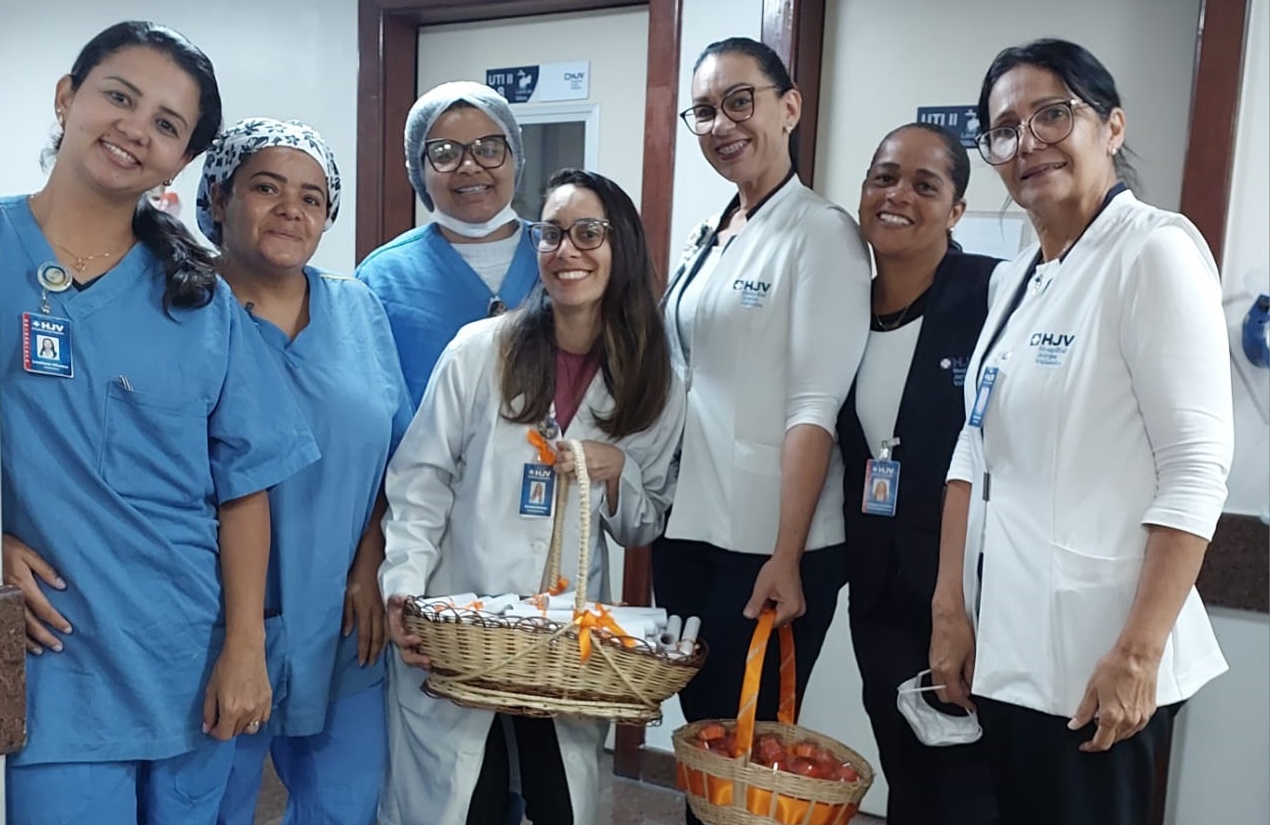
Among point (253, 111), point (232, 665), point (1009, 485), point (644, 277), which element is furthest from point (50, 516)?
point (253, 111)

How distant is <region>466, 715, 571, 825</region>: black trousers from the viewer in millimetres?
1711

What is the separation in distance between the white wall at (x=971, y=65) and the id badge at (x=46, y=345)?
1.96 meters

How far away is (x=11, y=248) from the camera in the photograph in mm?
1322

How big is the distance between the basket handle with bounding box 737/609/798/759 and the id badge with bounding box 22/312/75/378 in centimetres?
107

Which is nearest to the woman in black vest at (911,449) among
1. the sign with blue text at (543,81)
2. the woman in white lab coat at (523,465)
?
the woman in white lab coat at (523,465)

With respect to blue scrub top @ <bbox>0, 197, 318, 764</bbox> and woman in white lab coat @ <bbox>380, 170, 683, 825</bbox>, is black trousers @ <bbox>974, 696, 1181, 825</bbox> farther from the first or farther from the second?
blue scrub top @ <bbox>0, 197, 318, 764</bbox>

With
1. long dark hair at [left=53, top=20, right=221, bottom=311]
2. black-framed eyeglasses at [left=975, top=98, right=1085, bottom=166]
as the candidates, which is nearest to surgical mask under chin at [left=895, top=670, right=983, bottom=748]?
black-framed eyeglasses at [left=975, top=98, right=1085, bottom=166]

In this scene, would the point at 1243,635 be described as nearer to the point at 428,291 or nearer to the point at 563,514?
the point at 563,514

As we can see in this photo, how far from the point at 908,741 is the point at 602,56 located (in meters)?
2.13

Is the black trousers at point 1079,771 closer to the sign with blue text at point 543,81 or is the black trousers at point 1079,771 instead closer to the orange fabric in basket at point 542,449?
the orange fabric in basket at point 542,449

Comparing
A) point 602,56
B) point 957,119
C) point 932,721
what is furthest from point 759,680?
point 602,56

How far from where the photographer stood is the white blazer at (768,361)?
5.72 ft

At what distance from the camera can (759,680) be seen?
5.31ft

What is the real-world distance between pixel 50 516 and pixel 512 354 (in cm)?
74
